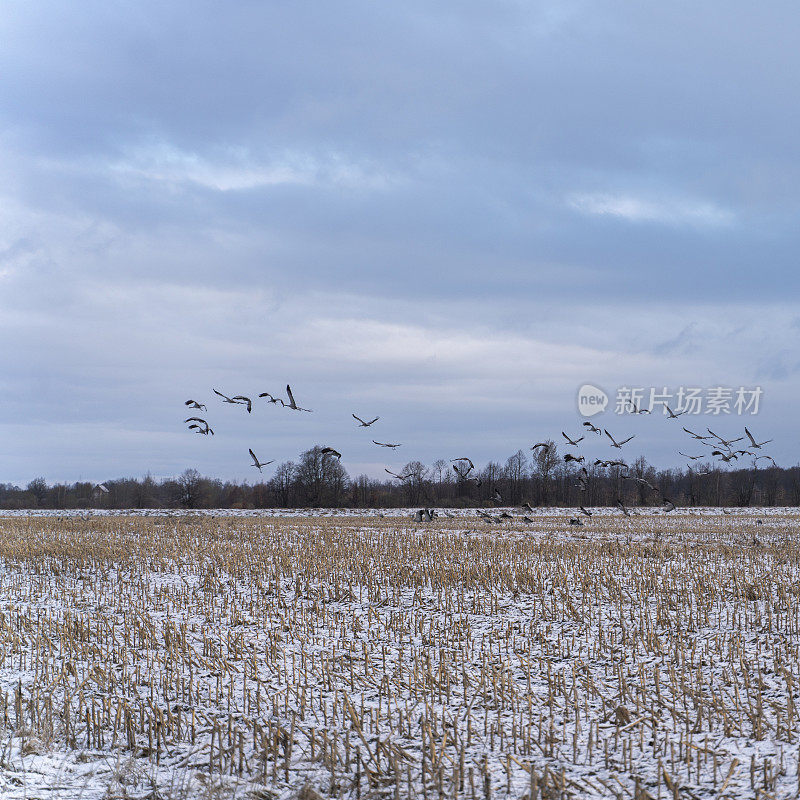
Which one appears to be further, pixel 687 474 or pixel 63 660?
pixel 687 474

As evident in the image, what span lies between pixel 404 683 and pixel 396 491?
270 ft

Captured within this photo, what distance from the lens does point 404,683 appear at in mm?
7723

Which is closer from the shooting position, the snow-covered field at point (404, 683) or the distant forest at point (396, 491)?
the snow-covered field at point (404, 683)

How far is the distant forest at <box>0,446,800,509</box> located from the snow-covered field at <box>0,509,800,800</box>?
5691 cm

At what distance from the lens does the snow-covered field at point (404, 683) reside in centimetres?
577

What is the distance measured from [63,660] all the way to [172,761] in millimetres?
3486

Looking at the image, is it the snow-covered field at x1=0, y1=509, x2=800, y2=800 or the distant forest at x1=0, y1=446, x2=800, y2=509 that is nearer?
the snow-covered field at x1=0, y1=509, x2=800, y2=800

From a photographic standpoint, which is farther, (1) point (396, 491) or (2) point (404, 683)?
(1) point (396, 491)

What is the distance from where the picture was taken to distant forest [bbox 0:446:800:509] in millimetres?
79812

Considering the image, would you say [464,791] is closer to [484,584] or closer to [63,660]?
[63,660]

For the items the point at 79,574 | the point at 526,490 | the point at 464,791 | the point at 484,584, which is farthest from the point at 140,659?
the point at 526,490

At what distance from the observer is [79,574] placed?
16297 mm

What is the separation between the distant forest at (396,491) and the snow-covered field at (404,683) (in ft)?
187

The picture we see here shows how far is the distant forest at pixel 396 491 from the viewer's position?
3142 inches
